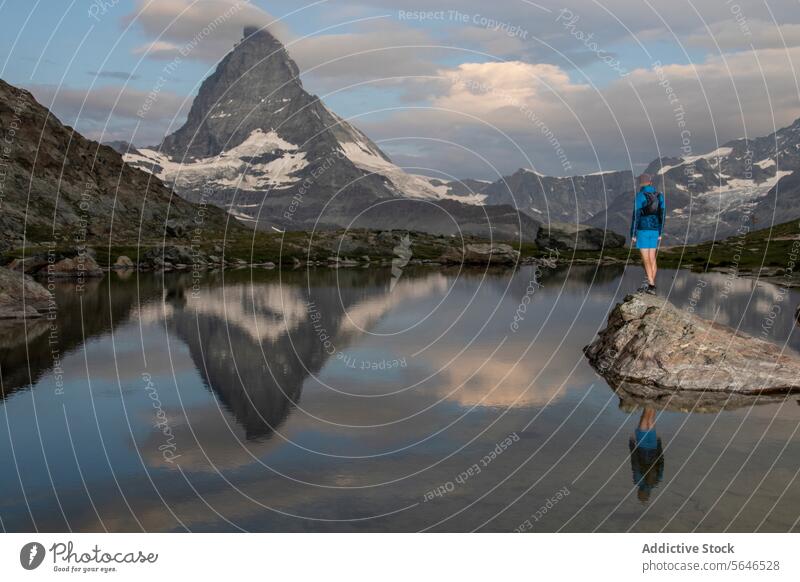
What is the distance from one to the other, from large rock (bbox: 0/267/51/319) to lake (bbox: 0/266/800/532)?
8.40m

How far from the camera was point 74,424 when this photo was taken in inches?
951

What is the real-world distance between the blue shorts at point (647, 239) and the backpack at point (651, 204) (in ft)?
2.47

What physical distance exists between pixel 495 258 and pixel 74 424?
131m

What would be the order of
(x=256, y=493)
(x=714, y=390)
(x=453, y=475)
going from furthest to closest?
(x=714, y=390) → (x=453, y=475) → (x=256, y=493)

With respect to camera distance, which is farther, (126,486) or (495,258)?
(495,258)

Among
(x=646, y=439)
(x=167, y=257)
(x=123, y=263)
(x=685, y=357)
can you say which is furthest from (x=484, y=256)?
(x=646, y=439)

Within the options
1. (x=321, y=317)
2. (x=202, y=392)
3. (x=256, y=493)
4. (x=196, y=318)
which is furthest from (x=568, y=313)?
(x=256, y=493)

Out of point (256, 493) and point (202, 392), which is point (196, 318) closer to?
point (202, 392)

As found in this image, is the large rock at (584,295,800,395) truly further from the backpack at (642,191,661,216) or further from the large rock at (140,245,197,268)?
the large rock at (140,245,197,268)

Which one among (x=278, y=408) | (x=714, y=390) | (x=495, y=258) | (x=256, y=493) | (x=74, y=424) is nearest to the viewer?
(x=256, y=493)

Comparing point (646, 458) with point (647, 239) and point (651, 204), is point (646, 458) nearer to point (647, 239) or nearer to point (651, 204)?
point (647, 239)

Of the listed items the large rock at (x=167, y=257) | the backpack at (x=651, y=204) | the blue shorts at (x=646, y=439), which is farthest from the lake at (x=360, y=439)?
the large rock at (x=167, y=257)

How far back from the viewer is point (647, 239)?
31.9 m

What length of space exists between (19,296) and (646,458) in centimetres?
4851
